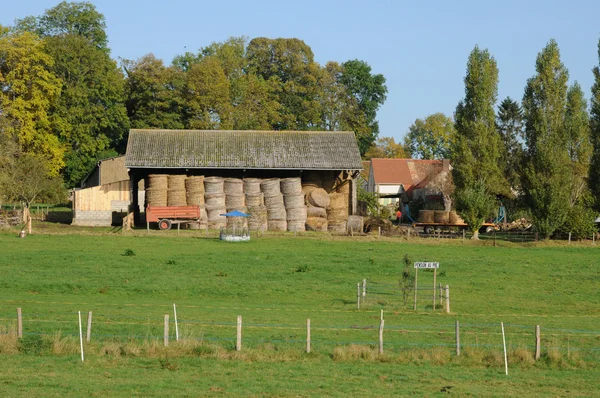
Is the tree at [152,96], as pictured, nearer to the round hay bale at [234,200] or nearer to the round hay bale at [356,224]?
the round hay bale at [234,200]

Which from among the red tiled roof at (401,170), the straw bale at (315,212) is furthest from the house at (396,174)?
the straw bale at (315,212)

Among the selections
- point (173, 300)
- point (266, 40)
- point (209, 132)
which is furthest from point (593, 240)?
point (266, 40)

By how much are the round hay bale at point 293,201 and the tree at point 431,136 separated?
65173mm

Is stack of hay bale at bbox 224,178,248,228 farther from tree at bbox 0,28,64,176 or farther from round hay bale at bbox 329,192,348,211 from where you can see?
tree at bbox 0,28,64,176

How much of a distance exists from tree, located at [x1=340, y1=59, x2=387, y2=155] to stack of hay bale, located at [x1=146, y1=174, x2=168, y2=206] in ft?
183

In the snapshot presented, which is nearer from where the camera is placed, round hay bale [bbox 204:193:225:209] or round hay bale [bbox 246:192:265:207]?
round hay bale [bbox 204:193:225:209]

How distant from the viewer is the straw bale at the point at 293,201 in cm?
5791

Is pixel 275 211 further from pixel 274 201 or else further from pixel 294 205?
pixel 294 205

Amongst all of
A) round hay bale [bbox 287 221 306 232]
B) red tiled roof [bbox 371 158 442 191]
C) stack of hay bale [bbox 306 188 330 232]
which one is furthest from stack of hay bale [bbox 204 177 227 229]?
red tiled roof [bbox 371 158 442 191]

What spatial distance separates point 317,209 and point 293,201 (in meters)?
2.06

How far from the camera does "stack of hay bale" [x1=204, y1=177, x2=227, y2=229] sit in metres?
57.0

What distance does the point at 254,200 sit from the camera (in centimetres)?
5784

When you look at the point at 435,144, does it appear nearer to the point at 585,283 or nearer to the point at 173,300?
the point at 585,283

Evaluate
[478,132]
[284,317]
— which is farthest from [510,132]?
[284,317]
